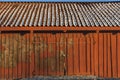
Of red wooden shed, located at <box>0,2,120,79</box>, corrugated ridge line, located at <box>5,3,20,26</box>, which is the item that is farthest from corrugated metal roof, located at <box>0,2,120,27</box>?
red wooden shed, located at <box>0,2,120,79</box>

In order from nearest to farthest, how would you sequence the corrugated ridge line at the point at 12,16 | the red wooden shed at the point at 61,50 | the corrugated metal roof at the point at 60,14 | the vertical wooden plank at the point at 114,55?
the red wooden shed at the point at 61,50 < the vertical wooden plank at the point at 114,55 < the corrugated ridge line at the point at 12,16 < the corrugated metal roof at the point at 60,14

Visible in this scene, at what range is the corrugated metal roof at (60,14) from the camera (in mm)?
18750

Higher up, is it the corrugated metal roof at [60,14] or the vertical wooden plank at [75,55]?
the corrugated metal roof at [60,14]

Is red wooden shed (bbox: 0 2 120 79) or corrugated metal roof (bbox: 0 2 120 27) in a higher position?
corrugated metal roof (bbox: 0 2 120 27)

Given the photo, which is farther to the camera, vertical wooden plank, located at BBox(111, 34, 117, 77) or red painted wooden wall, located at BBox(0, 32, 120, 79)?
vertical wooden plank, located at BBox(111, 34, 117, 77)

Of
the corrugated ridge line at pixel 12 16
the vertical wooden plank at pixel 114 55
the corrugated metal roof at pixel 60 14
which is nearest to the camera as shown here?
the vertical wooden plank at pixel 114 55

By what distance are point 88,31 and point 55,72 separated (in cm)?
271

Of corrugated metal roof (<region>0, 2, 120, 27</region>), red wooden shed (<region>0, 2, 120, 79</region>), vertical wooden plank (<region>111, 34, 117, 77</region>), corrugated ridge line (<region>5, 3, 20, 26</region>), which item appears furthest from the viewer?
corrugated metal roof (<region>0, 2, 120, 27</region>)

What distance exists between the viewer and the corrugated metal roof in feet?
61.5

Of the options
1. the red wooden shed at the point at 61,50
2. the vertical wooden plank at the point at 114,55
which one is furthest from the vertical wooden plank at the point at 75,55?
the vertical wooden plank at the point at 114,55

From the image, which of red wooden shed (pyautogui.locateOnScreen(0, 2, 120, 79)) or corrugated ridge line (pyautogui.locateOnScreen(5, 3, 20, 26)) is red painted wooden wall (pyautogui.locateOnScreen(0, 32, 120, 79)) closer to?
red wooden shed (pyautogui.locateOnScreen(0, 2, 120, 79))

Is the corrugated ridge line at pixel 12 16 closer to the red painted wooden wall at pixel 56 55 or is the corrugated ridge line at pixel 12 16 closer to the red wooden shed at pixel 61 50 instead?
the red wooden shed at pixel 61 50

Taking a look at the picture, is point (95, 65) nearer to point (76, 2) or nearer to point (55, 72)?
point (55, 72)

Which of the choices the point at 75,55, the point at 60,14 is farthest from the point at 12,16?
the point at 75,55
